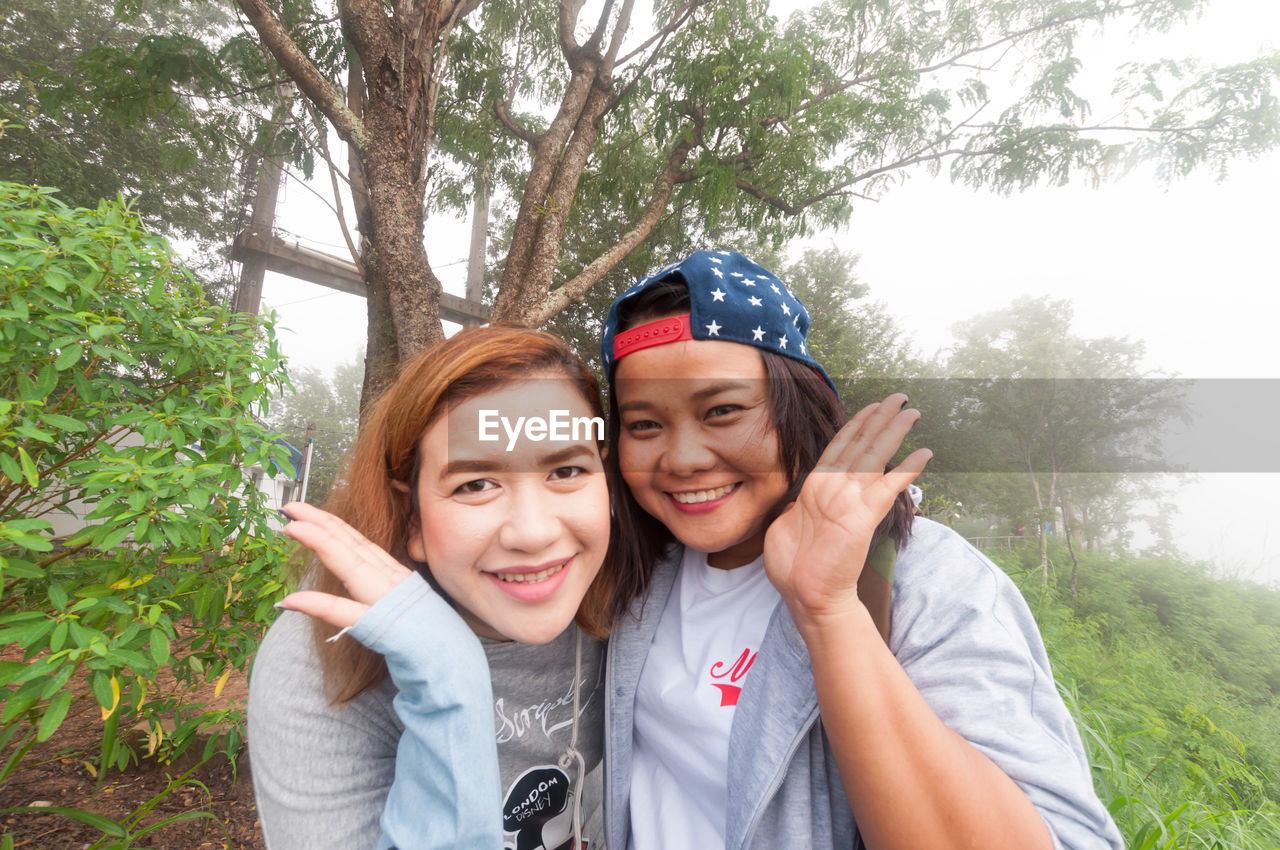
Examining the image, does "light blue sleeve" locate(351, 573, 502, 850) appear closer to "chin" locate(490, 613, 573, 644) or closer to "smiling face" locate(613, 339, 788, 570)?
"chin" locate(490, 613, 573, 644)

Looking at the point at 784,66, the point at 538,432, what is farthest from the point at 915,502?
the point at 784,66

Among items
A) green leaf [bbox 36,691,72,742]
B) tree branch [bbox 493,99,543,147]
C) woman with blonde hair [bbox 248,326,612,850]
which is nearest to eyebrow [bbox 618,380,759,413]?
woman with blonde hair [bbox 248,326,612,850]

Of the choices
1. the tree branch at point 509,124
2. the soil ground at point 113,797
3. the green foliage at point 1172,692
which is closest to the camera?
Result: the soil ground at point 113,797

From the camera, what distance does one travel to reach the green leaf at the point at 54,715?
1.09 meters

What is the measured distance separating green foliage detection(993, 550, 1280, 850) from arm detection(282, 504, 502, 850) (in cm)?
204

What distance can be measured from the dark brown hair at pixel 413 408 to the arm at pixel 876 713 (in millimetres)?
584

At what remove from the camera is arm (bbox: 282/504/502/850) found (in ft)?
2.64

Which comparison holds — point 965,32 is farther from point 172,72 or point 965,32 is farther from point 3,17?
point 3,17

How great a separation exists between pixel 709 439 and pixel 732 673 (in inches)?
18.5

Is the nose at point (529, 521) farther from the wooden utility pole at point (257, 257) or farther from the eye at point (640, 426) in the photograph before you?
the wooden utility pole at point (257, 257)

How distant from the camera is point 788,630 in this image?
101cm

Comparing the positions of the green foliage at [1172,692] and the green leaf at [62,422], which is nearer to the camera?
the green leaf at [62,422]

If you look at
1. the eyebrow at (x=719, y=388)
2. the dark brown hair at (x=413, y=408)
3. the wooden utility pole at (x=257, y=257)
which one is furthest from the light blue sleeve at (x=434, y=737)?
the wooden utility pole at (x=257, y=257)

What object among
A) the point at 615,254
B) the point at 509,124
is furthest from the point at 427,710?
the point at 509,124
